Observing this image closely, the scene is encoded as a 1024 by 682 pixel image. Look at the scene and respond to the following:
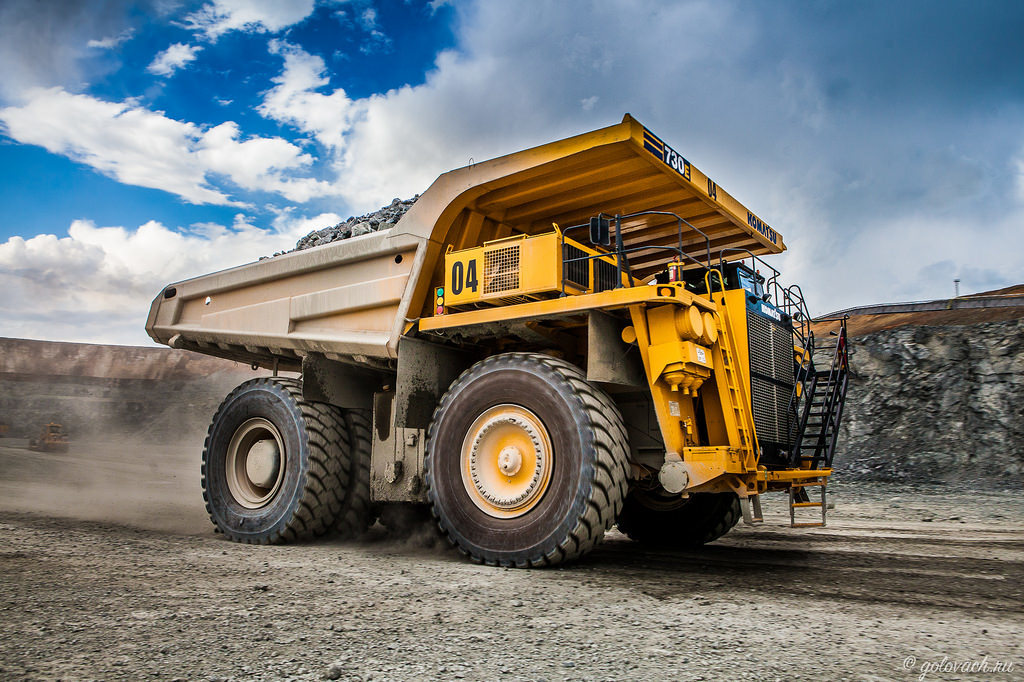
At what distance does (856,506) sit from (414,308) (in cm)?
747

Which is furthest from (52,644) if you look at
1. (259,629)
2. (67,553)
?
(67,553)

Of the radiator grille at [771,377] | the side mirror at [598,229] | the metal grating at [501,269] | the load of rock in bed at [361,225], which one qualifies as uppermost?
the load of rock in bed at [361,225]

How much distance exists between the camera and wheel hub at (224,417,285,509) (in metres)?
7.01

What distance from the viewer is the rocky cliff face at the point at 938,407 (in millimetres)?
12289

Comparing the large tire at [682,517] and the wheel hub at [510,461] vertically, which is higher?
the wheel hub at [510,461]

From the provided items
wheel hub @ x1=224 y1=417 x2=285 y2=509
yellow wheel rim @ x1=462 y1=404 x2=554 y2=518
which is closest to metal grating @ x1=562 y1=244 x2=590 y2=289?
yellow wheel rim @ x1=462 y1=404 x2=554 y2=518

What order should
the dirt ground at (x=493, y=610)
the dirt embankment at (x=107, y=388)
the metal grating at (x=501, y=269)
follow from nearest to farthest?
the dirt ground at (x=493, y=610), the metal grating at (x=501, y=269), the dirt embankment at (x=107, y=388)

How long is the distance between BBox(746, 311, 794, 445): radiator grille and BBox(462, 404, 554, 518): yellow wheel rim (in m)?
1.72

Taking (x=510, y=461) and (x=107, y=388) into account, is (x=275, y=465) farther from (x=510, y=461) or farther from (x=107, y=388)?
(x=107, y=388)

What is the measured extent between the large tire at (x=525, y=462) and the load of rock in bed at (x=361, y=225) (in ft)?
7.84

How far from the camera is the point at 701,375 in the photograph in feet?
16.8

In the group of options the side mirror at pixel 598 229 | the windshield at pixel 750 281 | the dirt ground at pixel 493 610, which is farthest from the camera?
the windshield at pixel 750 281

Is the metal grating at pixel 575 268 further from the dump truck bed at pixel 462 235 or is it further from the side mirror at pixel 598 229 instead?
the dump truck bed at pixel 462 235

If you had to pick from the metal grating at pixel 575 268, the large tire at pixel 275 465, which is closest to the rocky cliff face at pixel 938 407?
the metal grating at pixel 575 268
